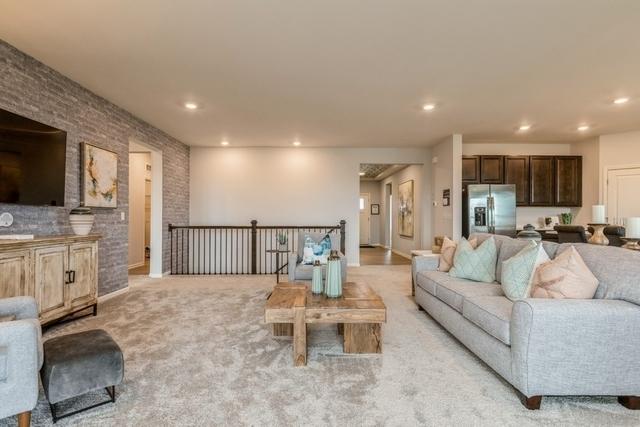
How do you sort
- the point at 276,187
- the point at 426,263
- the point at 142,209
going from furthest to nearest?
A: the point at 142,209 → the point at 276,187 → the point at 426,263

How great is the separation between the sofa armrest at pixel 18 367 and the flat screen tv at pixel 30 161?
1942mm

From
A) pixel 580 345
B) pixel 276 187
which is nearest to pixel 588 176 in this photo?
pixel 580 345

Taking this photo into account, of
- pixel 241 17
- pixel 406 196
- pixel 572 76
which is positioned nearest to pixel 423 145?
pixel 406 196

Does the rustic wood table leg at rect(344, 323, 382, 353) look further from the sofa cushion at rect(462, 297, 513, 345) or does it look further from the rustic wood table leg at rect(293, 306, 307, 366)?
the sofa cushion at rect(462, 297, 513, 345)

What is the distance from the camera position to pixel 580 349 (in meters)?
1.89

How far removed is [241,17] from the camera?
2.58 m

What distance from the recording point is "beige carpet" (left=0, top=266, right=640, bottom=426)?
1854mm

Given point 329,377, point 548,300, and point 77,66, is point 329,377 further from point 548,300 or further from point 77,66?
point 77,66

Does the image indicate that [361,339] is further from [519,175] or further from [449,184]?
[519,175]

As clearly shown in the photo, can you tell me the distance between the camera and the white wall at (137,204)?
735cm

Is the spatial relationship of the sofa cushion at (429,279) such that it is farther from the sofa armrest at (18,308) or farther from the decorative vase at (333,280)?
the sofa armrest at (18,308)

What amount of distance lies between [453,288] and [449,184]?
12.8 ft

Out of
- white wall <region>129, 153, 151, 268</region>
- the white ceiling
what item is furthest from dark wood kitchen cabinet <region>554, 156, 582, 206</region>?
white wall <region>129, 153, 151, 268</region>

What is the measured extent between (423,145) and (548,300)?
227 inches
